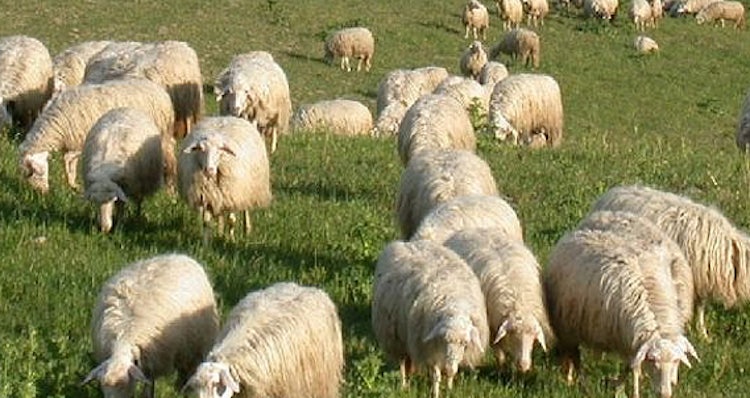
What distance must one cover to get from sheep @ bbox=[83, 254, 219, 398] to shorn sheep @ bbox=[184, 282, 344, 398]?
0.46 metres

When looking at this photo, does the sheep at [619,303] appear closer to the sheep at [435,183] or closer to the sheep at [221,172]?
the sheep at [435,183]

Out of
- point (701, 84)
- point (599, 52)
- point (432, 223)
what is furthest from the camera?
point (599, 52)

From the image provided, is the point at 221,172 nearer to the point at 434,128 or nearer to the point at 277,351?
the point at 434,128

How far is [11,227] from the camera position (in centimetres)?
1062

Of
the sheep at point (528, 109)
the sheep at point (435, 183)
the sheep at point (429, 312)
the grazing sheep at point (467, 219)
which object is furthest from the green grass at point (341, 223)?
the sheep at point (528, 109)

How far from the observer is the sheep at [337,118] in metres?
20.2

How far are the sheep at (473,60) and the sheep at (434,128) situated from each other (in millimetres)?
15264

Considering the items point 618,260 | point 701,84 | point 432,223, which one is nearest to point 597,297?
point 618,260

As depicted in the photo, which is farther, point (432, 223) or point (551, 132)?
point (551, 132)

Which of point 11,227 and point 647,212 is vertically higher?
point 647,212

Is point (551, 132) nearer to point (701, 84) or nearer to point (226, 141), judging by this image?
point (226, 141)

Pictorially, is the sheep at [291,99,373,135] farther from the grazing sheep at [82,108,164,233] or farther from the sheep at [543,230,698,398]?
the sheep at [543,230,698,398]

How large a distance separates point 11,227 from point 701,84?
73.2 feet

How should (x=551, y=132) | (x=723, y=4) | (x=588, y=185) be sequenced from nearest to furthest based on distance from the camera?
(x=588, y=185), (x=551, y=132), (x=723, y=4)
